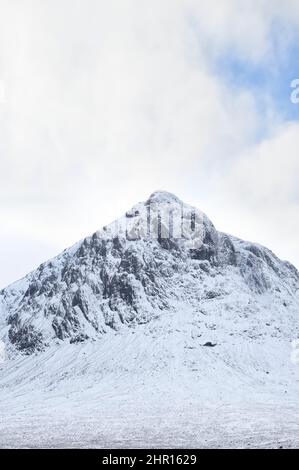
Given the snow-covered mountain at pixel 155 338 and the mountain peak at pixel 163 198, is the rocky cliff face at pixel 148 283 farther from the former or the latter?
the mountain peak at pixel 163 198

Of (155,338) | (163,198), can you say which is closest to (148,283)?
Answer: (155,338)

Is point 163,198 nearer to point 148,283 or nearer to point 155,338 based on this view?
point 148,283

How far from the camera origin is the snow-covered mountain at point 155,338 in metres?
61.0

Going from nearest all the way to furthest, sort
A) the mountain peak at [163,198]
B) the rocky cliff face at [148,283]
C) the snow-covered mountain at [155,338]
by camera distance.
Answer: the snow-covered mountain at [155,338]
the rocky cliff face at [148,283]
the mountain peak at [163,198]

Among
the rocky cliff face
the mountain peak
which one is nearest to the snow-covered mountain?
the rocky cliff face

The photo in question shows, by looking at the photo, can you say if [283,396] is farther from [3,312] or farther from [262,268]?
[3,312]

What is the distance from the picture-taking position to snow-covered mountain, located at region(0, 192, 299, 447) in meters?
61.0

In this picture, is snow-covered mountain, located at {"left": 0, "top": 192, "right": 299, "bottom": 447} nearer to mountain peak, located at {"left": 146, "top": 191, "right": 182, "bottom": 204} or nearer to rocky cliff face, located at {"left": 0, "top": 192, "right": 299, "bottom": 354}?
rocky cliff face, located at {"left": 0, "top": 192, "right": 299, "bottom": 354}

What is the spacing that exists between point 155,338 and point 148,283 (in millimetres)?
22456

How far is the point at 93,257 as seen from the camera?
142 metres

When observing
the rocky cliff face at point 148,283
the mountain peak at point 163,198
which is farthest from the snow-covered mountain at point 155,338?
the mountain peak at point 163,198

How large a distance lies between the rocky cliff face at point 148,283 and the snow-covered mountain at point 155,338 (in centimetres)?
42

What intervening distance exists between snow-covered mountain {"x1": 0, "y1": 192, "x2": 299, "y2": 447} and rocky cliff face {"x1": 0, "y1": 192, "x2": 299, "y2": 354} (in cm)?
42
